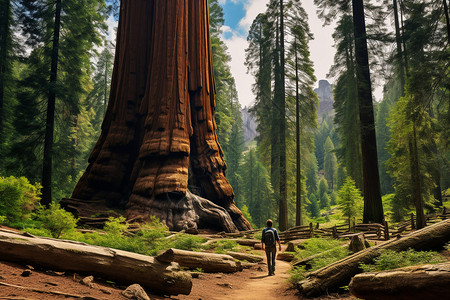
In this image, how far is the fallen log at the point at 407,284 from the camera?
2713 millimetres

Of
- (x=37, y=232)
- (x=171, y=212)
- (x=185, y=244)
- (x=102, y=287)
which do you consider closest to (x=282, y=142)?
(x=171, y=212)

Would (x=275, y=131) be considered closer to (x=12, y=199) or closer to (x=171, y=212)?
(x=171, y=212)

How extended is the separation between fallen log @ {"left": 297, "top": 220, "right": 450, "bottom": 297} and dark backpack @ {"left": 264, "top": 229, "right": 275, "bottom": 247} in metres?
3.25

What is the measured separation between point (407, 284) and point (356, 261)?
2442mm

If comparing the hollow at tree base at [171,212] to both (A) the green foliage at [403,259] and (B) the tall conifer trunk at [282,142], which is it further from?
(A) the green foliage at [403,259]

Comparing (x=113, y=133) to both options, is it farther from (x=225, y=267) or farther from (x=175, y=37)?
(x=225, y=267)

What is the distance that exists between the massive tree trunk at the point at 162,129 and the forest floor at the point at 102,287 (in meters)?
7.92

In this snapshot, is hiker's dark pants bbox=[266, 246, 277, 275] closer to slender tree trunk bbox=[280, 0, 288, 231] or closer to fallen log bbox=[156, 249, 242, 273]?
fallen log bbox=[156, 249, 242, 273]

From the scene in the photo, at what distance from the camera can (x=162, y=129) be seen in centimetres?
1659


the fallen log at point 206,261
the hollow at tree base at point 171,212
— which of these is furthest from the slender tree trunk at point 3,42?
the fallen log at point 206,261

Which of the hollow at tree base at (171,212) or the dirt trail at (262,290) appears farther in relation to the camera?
the hollow at tree base at (171,212)

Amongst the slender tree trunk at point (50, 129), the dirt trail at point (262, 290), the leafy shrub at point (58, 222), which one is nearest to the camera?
the dirt trail at point (262, 290)

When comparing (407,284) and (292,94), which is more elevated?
(292,94)

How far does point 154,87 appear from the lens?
17797 millimetres
